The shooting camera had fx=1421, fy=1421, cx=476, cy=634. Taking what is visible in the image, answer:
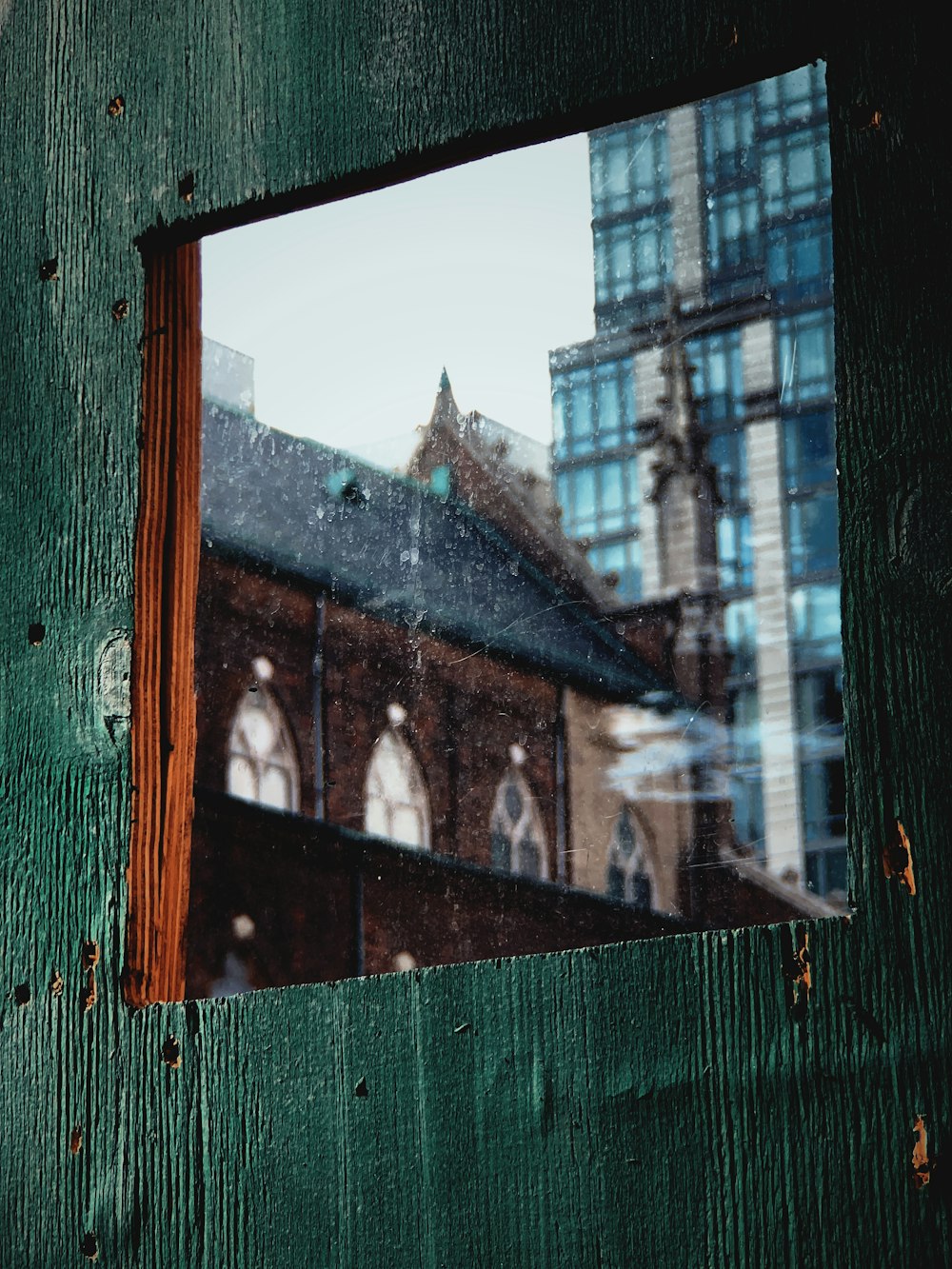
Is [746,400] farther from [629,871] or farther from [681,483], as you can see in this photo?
[629,871]

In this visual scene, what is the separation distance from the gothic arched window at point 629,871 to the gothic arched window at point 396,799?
0.32 metres

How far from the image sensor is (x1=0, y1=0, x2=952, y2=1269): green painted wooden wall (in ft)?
2.57

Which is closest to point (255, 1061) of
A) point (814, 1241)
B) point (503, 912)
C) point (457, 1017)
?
point (457, 1017)

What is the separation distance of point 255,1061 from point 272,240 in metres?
0.67

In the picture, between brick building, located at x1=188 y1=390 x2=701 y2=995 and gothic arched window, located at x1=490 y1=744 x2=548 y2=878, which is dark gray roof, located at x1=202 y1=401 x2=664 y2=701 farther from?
gothic arched window, located at x1=490 y1=744 x2=548 y2=878

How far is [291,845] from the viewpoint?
12.0 feet

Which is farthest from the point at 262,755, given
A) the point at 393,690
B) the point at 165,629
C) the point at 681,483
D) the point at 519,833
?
the point at 165,629

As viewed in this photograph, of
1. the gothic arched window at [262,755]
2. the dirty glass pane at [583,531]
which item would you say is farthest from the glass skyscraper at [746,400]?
the gothic arched window at [262,755]

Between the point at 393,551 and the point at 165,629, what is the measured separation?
1.95 feet

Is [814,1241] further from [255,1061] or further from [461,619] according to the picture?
[461,619]

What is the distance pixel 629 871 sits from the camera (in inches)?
65.8

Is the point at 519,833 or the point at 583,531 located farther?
the point at 519,833

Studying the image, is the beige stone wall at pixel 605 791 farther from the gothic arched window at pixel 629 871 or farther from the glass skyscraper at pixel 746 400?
the glass skyscraper at pixel 746 400

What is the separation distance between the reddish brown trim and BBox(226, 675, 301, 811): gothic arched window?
1.38 metres
